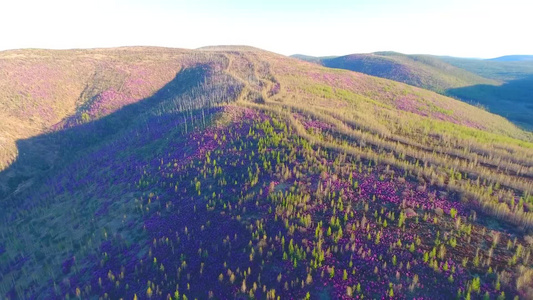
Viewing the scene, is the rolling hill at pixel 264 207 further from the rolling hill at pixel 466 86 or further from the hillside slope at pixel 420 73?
the hillside slope at pixel 420 73

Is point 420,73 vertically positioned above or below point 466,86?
above

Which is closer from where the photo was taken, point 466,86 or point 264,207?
point 264,207

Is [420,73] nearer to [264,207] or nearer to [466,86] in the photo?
[466,86]

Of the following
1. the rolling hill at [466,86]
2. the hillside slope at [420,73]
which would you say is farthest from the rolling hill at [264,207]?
the hillside slope at [420,73]

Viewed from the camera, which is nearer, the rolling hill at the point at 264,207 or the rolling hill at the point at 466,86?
the rolling hill at the point at 264,207

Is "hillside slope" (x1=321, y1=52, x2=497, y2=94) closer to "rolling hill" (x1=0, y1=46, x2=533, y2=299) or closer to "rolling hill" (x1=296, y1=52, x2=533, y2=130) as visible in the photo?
"rolling hill" (x1=296, y1=52, x2=533, y2=130)

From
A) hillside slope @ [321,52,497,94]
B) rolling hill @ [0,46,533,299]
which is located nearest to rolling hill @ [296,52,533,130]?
hillside slope @ [321,52,497,94]

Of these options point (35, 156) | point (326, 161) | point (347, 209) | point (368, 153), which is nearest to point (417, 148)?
point (368, 153)

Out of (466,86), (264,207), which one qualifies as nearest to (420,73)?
(466,86)

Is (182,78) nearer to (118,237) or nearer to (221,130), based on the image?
(221,130)
